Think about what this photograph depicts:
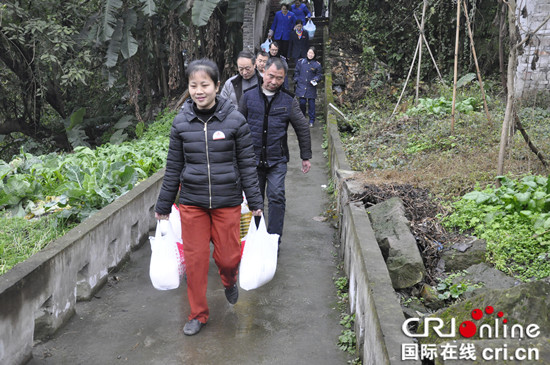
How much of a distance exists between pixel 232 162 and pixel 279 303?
60.2 inches

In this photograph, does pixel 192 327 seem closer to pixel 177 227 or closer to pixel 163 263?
pixel 163 263

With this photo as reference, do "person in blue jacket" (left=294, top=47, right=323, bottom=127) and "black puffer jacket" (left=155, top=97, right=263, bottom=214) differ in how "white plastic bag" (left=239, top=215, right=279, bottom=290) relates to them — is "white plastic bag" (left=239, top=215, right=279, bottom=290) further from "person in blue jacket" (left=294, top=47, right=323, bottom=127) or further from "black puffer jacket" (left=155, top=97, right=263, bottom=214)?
"person in blue jacket" (left=294, top=47, right=323, bottom=127)

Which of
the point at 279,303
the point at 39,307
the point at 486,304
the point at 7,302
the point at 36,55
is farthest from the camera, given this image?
the point at 36,55

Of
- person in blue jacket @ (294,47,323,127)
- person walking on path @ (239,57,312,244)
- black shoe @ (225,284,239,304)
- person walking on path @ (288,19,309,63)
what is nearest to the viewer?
black shoe @ (225,284,239,304)

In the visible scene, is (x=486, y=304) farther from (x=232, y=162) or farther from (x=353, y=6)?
(x=353, y=6)

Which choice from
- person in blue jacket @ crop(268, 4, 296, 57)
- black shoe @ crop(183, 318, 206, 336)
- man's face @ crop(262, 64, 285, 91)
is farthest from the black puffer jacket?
person in blue jacket @ crop(268, 4, 296, 57)

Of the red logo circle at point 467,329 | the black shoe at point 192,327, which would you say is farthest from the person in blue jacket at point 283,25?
the red logo circle at point 467,329

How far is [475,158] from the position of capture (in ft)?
23.7

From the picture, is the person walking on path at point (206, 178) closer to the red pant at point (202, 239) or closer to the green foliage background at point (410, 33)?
the red pant at point (202, 239)

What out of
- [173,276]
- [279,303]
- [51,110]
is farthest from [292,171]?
[51,110]

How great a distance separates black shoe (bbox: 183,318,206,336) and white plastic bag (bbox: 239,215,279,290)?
481 millimetres

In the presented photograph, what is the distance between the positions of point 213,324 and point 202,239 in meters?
0.79

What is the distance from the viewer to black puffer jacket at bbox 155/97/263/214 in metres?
4.30

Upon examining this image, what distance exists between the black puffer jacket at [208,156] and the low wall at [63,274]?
1096 millimetres
